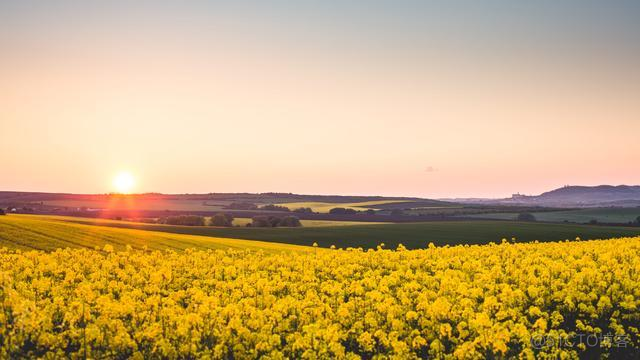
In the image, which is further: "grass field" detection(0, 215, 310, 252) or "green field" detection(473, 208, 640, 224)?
"green field" detection(473, 208, 640, 224)

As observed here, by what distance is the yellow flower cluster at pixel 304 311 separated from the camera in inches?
405

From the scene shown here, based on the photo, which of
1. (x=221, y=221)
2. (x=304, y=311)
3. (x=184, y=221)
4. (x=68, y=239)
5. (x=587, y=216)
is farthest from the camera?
(x=587, y=216)

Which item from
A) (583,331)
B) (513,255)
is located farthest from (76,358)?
(513,255)

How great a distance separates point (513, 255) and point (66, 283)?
58.2 feet

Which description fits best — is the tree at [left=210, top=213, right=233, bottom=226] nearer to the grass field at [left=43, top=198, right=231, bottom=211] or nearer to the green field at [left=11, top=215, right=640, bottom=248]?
the green field at [left=11, top=215, right=640, bottom=248]

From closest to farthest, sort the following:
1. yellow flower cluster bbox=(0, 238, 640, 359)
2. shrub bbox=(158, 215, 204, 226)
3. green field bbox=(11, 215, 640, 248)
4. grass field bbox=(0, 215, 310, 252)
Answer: yellow flower cluster bbox=(0, 238, 640, 359) → grass field bbox=(0, 215, 310, 252) → green field bbox=(11, 215, 640, 248) → shrub bbox=(158, 215, 204, 226)

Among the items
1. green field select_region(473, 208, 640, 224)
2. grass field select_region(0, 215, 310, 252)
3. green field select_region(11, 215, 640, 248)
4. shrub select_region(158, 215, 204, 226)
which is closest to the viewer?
grass field select_region(0, 215, 310, 252)

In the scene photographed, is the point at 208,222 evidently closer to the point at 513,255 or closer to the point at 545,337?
the point at 513,255

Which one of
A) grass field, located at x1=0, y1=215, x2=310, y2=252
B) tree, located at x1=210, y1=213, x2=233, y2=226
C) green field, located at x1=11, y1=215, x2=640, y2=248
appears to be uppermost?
grass field, located at x1=0, y1=215, x2=310, y2=252

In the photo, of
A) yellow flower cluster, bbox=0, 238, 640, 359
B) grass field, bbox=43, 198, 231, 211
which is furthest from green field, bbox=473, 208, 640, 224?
yellow flower cluster, bbox=0, 238, 640, 359

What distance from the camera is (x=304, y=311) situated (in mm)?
12273

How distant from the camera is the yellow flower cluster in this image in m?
10.3

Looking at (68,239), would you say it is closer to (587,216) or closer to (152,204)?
(587,216)

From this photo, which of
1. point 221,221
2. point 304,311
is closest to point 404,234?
point 221,221
